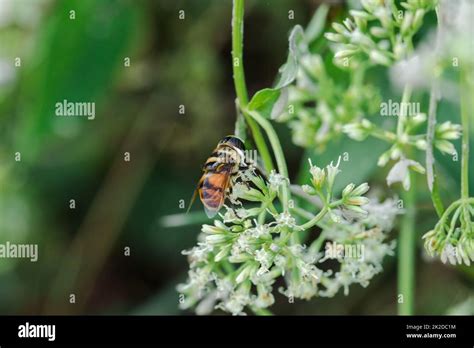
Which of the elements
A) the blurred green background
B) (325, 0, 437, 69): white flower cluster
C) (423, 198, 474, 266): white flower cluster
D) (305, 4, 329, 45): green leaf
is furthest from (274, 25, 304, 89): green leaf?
the blurred green background

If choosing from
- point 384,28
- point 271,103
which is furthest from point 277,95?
point 384,28

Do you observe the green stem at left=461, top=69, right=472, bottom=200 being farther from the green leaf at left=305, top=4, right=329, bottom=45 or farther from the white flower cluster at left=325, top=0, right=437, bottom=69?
the green leaf at left=305, top=4, right=329, bottom=45

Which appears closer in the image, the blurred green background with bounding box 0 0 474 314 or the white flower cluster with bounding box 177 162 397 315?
the white flower cluster with bounding box 177 162 397 315

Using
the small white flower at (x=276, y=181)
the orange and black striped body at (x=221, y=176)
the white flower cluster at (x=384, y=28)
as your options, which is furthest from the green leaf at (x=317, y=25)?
the small white flower at (x=276, y=181)

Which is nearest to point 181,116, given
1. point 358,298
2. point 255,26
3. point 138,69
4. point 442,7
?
point 138,69

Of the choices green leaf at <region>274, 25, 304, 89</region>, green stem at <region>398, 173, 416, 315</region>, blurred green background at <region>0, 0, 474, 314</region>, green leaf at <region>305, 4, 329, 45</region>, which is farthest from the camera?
blurred green background at <region>0, 0, 474, 314</region>

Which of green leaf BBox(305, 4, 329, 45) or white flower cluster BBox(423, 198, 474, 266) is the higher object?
green leaf BBox(305, 4, 329, 45)
